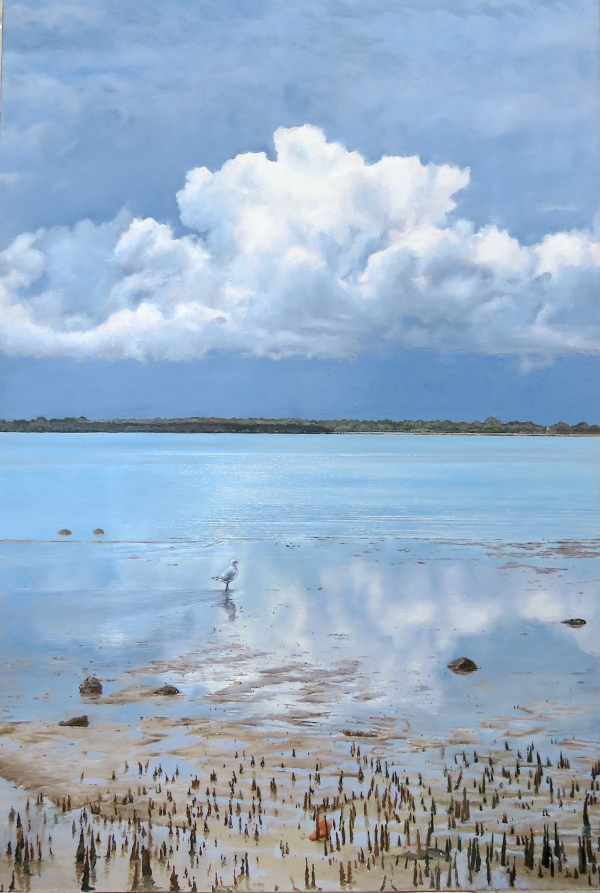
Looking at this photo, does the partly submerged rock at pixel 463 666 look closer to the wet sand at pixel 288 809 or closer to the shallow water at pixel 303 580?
the shallow water at pixel 303 580

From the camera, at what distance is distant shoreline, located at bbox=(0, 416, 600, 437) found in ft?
10.1

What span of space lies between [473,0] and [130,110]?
155 centimetres

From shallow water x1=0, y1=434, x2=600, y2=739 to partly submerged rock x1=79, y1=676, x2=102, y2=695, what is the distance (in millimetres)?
40

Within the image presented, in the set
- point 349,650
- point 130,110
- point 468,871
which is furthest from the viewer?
point 130,110

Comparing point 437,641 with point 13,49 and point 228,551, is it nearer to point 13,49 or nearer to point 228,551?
point 228,551

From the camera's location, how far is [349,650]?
117 inches

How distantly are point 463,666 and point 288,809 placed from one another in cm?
91


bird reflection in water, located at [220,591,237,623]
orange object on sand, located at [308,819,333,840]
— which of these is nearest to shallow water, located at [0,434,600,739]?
bird reflection in water, located at [220,591,237,623]

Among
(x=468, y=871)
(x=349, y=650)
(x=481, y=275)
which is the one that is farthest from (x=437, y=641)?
(x=481, y=275)

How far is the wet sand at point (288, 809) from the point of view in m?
2.36

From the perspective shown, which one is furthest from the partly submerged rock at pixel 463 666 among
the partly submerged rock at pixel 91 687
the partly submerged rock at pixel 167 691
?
the partly submerged rock at pixel 91 687

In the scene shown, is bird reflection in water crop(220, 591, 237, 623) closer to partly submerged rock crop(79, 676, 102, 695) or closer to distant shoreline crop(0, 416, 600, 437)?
partly submerged rock crop(79, 676, 102, 695)

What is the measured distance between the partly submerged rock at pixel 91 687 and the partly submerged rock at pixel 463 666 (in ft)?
4.61

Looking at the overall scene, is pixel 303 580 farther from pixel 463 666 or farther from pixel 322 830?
pixel 322 830
